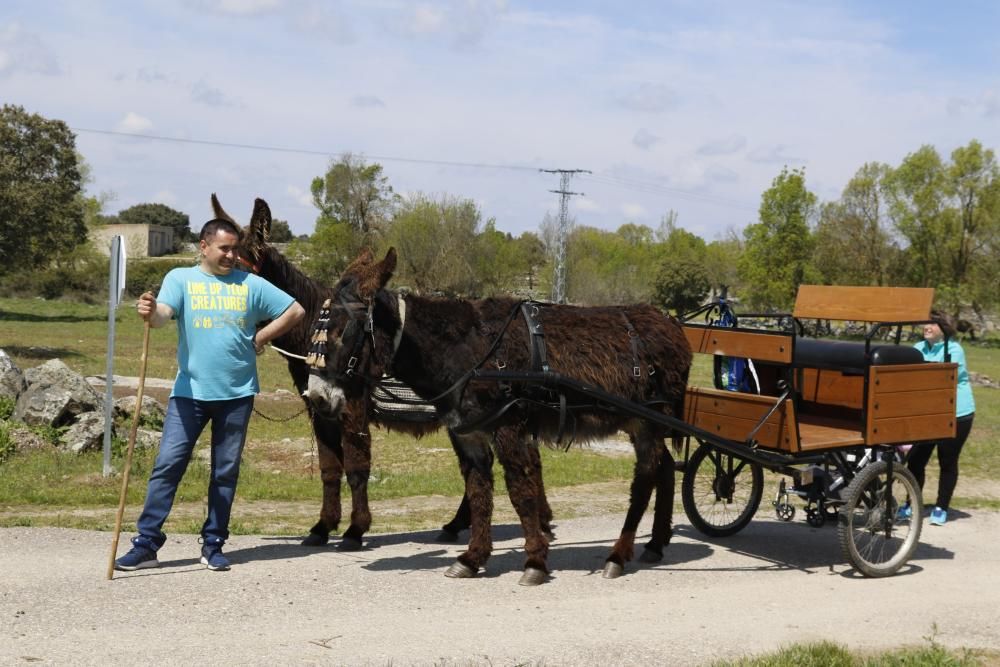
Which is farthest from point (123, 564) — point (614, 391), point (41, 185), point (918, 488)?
point (41, 185)

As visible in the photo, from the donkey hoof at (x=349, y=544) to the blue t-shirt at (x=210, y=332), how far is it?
1.67m

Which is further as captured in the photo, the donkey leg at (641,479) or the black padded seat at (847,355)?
the black padded seat at (847,355)

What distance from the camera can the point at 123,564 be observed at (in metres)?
6.83

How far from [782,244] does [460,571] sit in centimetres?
6522

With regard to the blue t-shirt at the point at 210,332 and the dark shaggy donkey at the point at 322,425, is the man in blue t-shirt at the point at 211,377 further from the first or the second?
the dark shaggy donkey at the point at 322,425

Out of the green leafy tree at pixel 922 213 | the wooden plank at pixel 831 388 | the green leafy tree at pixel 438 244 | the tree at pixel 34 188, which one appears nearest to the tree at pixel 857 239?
the green leafy tree at pixel 922 213

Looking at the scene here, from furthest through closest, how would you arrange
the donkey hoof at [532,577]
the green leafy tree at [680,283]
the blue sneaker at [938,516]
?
the green leafy tree at [680,283] → the blue sneaker at [938,516] → the donkey hoof at [532,577]

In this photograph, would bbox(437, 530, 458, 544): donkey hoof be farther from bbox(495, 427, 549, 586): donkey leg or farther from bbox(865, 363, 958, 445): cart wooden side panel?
bbox(865, 363, 958, 445): cart wooden side panel

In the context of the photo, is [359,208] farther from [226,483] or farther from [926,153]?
[226,483]

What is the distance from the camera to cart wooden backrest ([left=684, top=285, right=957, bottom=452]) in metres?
8.09

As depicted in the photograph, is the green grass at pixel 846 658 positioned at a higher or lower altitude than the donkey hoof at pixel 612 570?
higher

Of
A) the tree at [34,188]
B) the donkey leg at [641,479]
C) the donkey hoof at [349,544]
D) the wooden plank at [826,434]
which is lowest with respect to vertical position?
the donkey hoof at [349,544]

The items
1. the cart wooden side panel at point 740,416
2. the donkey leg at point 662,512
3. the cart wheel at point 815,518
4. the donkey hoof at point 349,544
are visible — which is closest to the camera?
the cart wooden side panel at point 740,416

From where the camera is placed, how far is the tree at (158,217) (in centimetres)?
12098
